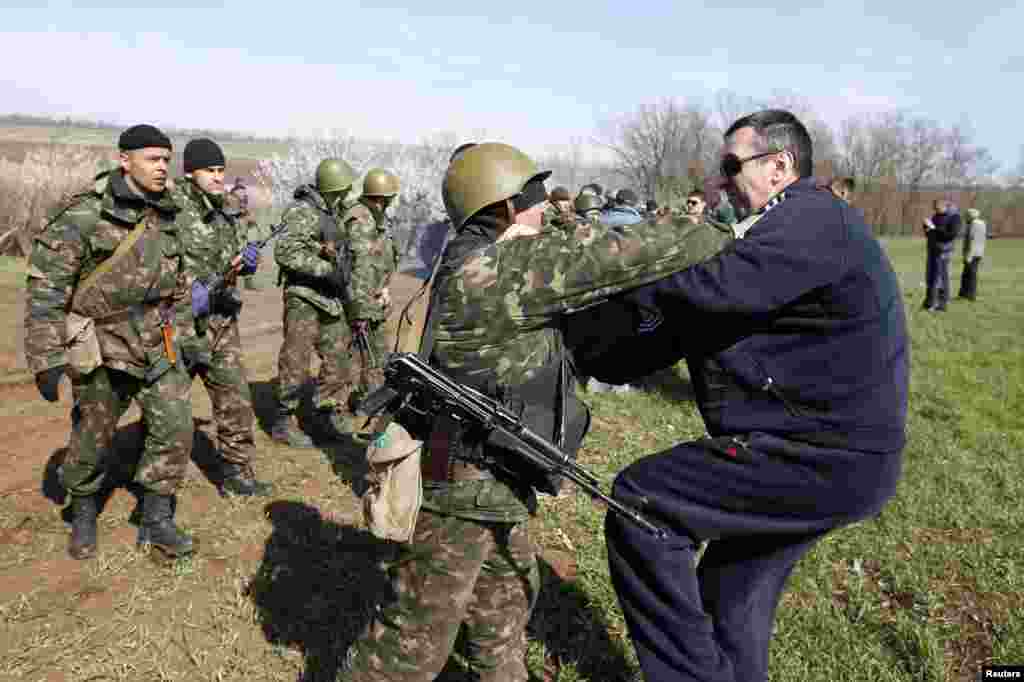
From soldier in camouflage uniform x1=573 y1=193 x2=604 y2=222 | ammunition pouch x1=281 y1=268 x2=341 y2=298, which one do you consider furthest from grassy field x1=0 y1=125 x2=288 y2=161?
ammunition pouch x1=281 y1=268 x2=341 y2=298

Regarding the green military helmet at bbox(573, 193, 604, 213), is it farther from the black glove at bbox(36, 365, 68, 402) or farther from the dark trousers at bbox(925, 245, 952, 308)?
the dark trousers at bbox(925, 245, 952, 308)

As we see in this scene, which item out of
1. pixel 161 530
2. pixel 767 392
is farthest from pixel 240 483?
pixel 767 392

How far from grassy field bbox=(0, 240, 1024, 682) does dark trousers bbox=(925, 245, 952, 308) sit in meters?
9.87

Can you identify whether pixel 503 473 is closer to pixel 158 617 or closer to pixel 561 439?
pixel 561 439

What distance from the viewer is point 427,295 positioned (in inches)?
108

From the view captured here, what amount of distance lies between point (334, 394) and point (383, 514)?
4.66 m

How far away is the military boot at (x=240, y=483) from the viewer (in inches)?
225

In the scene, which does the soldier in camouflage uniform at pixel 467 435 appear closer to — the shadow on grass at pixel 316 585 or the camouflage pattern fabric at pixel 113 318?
the shadow on grass at pixel 316 585

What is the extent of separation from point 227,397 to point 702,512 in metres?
4.18

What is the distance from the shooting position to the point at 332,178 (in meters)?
6.82

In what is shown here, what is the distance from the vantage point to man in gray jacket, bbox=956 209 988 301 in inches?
646

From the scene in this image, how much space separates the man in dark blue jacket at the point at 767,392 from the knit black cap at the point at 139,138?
3.37m

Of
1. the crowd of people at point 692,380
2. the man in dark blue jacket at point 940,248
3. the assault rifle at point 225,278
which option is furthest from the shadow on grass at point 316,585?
the man in dark blue jacket at point 940,248

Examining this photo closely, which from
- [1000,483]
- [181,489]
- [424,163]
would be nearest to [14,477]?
[181,489]
